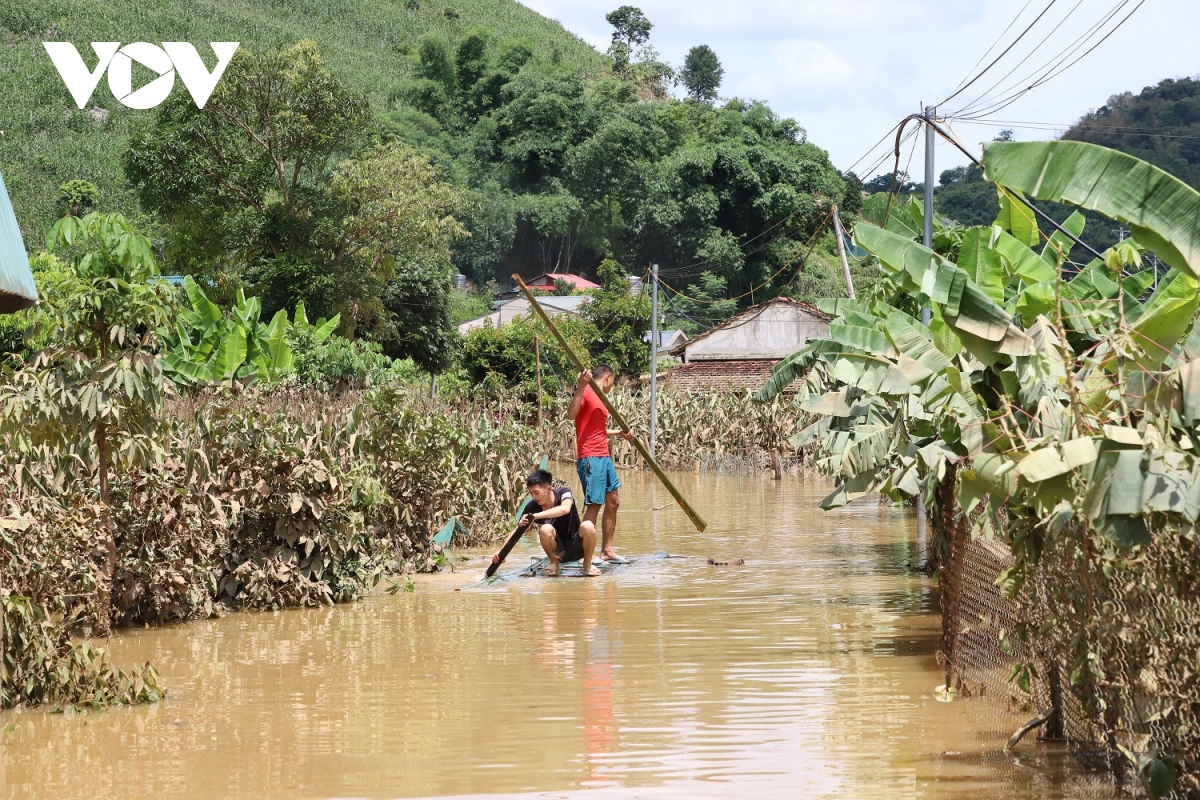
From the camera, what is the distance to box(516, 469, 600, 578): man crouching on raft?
38.1ft

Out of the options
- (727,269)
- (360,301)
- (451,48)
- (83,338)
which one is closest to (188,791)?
(83,338)

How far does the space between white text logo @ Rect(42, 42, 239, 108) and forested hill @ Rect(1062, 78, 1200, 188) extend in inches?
1658

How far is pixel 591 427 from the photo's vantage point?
12.4m

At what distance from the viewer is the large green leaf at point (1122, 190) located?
4707 mm

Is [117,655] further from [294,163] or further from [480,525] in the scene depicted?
[294,163]

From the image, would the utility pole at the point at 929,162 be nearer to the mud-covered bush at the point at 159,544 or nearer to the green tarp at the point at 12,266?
the mud-covered bush at the point at 159,544

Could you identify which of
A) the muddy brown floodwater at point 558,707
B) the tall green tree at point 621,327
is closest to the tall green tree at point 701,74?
the tall green tree at point 621,327

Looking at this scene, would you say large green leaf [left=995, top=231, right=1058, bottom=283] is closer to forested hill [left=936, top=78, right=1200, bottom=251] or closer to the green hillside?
the green hillside

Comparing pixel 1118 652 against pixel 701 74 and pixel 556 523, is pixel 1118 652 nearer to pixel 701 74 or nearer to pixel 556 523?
pixel 556 523

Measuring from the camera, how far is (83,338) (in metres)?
8.68

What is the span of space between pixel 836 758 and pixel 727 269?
195ft

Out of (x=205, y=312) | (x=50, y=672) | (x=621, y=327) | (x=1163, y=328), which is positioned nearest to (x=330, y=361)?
(x=205, y=312)

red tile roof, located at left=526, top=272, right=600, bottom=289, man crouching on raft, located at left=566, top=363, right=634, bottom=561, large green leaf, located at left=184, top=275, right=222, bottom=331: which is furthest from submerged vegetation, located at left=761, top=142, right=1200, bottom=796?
red tile roof, located at left=526, top=272, right=600, bottom=289

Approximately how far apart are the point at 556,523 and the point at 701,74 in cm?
10951
